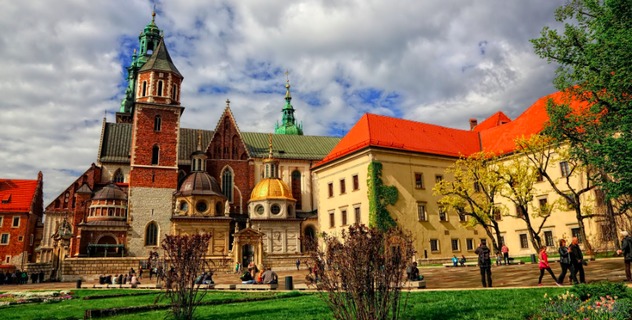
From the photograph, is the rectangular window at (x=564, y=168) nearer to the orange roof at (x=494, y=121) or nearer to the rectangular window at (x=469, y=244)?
the rectangular window at (x=469, y=244)

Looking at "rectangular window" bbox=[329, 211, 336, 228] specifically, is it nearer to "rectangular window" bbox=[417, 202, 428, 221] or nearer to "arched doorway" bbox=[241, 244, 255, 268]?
"rectangular window" bbox=[417, 202, 428, 221]

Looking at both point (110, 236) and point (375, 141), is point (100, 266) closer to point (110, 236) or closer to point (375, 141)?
point (110, 236)

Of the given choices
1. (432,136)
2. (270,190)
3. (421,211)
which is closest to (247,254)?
(270,190)

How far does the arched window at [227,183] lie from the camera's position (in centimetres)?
5347

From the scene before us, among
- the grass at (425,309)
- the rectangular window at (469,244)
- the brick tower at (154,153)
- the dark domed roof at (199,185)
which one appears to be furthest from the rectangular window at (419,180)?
the brick tower at (154,153)

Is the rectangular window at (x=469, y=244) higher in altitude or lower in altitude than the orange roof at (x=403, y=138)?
lower

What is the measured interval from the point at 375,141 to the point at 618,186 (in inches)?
725

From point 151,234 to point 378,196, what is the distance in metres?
25.0

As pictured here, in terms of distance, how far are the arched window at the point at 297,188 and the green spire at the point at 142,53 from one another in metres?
25.4

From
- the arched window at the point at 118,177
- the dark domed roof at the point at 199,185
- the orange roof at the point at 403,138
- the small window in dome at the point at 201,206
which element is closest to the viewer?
the orange roof at the point at 403,138

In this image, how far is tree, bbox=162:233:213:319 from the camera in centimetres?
1016

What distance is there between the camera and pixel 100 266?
37.4m

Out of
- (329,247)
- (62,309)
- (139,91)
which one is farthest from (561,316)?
(139,91)

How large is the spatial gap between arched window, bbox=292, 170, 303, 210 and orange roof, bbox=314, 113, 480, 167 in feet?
55.1
